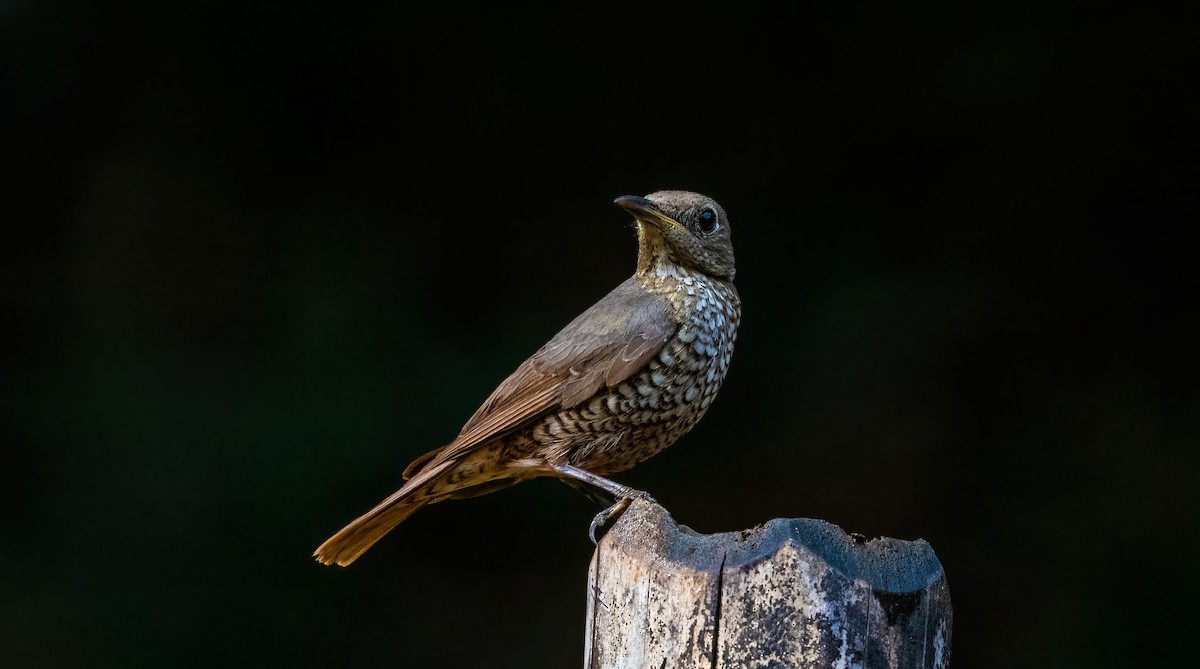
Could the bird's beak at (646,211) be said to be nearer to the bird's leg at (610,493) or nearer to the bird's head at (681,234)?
the bird's head at (681,234)

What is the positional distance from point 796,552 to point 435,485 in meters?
1.21

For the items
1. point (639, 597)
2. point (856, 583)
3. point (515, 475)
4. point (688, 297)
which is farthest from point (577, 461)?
point (856, 583)

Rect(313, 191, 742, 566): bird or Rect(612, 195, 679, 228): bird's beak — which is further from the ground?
Rect(612, 195, 679, 228): bird's beak

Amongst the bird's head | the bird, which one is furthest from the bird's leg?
the bird's head

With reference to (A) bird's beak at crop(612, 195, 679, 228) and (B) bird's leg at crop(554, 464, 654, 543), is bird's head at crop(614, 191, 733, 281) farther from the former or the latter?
(B) bird's leg at crop(554, 464, 654, 543)

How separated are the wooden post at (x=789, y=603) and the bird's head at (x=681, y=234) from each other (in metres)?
1.15

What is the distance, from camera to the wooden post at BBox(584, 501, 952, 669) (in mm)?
1750

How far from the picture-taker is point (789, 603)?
5.79ft

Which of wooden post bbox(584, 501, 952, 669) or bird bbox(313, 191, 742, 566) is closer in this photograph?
wooden post bbox(584, 501, 952, 669)

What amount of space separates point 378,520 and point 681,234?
955 millimetres

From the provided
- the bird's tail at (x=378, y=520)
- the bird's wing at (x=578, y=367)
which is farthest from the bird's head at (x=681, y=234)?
the bird's tail at (x=378, y=520)

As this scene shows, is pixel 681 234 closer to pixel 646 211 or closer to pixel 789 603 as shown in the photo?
pixel 646 211

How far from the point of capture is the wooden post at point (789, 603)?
1750 mm

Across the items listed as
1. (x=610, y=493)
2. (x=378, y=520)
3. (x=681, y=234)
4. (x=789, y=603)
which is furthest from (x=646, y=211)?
(x=789, y=603)
